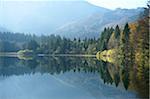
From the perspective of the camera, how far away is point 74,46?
125m

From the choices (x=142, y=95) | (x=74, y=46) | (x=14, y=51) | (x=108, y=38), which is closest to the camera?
(x=142, y=95)

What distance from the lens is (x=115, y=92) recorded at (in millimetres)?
26328

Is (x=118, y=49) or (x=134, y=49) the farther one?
(x=118, y=49)

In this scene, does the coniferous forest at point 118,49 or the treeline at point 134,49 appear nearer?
the treeline at point 134,49

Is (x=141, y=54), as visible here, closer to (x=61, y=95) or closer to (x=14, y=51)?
(x=61, y=95)

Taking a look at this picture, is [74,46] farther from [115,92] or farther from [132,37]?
[115,92]

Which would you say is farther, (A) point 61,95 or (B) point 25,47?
(B) point 25,47

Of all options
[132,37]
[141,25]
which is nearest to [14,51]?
[132,37]

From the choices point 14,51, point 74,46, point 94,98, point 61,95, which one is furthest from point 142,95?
point 14,51

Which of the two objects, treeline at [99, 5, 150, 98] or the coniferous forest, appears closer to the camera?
treeline at [99, 5, 150, 98]

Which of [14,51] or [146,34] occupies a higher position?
[146,34]

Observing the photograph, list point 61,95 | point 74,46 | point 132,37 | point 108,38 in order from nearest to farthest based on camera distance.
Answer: point 61,95 → point 132,37 → point 108,38 → point 74,46

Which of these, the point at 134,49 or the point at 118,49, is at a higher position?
the point at 134,49

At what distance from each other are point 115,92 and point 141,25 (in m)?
26.8
